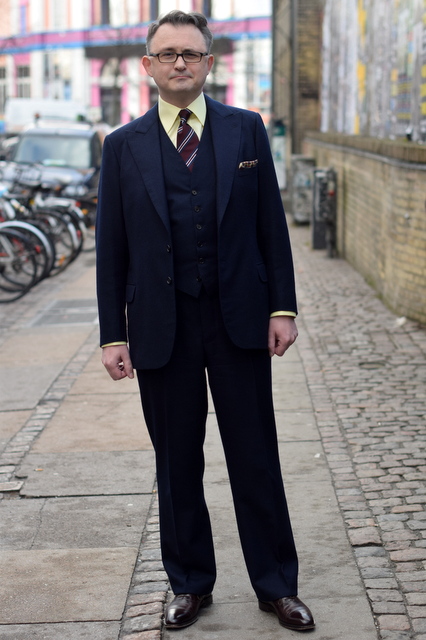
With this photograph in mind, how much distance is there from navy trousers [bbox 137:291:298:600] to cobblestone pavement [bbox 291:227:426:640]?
1.56ft

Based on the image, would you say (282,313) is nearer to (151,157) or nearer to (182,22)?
(151,157)

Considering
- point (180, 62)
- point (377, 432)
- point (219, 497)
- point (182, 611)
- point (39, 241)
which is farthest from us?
point (39, 241)

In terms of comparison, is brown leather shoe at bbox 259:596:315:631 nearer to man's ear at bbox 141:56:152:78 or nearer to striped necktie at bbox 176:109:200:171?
striped necktie at bbox 176:109:200:171

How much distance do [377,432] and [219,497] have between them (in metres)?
1.43

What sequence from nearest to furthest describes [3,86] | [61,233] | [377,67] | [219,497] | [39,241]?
[219,497]
[39,241]
[377,67]
[61,233]
[3,86]

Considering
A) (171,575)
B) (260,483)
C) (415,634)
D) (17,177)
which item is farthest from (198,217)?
(17,177)

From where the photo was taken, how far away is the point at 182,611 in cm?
380

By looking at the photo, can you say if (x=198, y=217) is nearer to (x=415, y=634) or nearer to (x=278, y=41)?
(x=415, y=634)

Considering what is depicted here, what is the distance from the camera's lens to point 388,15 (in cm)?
1336

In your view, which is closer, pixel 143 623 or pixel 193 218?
pixel 193 218

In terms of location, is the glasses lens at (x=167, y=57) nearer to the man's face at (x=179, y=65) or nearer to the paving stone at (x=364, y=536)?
the man's face at (x=179, y=65)

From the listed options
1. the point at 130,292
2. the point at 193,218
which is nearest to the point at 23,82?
the point at 130,292

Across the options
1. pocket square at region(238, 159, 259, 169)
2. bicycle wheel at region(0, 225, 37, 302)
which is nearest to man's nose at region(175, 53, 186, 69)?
pocket square at region(238, 159, 259, 169)

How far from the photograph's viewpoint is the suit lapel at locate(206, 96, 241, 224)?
141 inches
